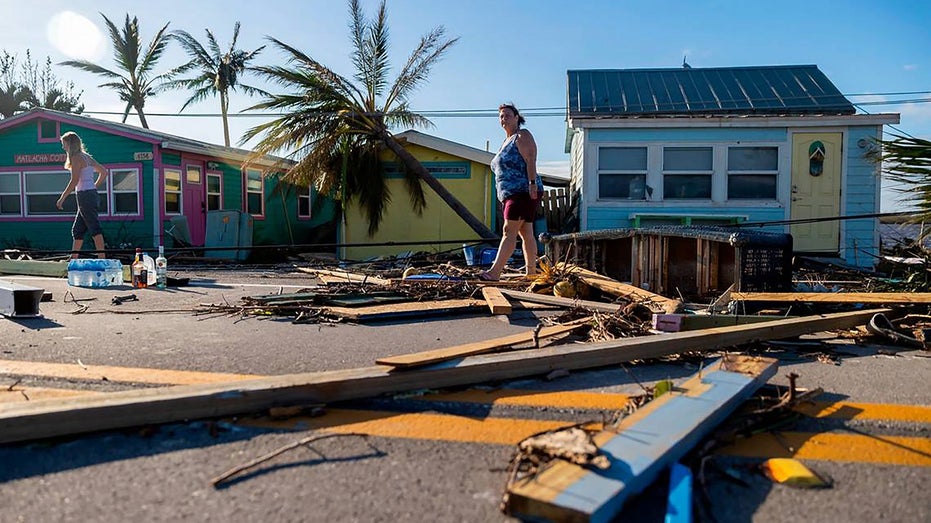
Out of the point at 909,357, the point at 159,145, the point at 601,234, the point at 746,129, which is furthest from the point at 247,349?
the point at 159,145

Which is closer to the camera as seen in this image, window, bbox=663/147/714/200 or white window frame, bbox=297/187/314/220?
window, bbox=663/147/714/200

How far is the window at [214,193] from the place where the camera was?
20.2 meters

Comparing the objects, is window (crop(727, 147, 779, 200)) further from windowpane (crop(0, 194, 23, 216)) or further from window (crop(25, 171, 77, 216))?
windowpane (crop(0, 194, 23, 216))

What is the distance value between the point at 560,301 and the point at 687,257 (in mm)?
2029

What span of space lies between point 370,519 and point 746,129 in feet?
46.3

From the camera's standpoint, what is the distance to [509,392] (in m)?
2.82

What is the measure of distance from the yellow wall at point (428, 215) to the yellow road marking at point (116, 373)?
14.0m

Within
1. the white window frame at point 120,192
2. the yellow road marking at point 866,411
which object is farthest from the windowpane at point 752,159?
the white window frame at point 120,192

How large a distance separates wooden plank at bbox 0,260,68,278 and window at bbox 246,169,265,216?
39.1 ft

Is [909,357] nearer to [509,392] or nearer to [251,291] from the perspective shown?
[509,392]

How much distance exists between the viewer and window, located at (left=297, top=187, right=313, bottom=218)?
23.9 metres

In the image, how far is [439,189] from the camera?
637 inches

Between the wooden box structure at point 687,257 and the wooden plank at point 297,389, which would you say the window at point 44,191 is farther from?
the wooden plank at point 297,389

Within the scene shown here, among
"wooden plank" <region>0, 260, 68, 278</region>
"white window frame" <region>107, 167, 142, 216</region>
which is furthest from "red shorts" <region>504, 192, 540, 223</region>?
"white window frame" <region>107, 167, 142, 216</region>
